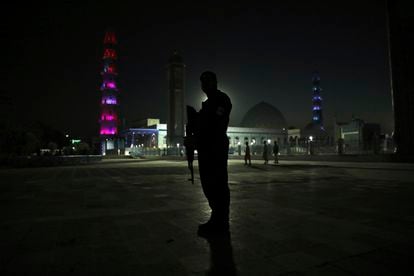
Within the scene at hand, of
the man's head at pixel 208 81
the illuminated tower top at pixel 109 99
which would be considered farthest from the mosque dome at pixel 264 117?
the man's head at pixel 208 81

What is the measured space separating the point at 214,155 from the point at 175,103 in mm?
74916

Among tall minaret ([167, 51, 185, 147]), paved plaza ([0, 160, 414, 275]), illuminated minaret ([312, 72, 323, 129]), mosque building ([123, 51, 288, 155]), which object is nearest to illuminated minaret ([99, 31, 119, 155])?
mosque building ([123, 51, 288, 155])

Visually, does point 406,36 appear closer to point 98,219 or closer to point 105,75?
point 98,219

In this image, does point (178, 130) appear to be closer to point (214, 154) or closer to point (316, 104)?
point (316, 104)

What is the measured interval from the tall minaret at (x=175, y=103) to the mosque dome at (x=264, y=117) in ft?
122

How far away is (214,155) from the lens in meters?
3.84

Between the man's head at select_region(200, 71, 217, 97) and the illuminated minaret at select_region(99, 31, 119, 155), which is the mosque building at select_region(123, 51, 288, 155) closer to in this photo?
the illuminated minaret at select_region(99, 31, 119, 155)

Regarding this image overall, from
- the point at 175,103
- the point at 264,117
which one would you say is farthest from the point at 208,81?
the point at 264,117

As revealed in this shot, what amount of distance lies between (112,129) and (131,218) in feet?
278

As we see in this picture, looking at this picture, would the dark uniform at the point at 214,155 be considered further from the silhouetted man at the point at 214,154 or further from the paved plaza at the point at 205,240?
the paved plaza at the point at 205,240

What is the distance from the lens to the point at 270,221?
167 inches

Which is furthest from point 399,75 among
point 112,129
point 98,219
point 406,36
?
point 112,129

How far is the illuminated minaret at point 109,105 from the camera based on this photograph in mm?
85062

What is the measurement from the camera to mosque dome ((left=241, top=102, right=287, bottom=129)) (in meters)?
109
